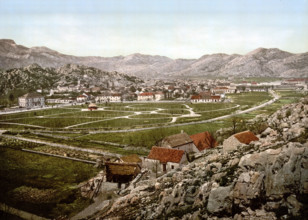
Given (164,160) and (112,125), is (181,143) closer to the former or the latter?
(164,160)

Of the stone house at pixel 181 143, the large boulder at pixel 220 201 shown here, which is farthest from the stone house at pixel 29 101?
the large boulder at pixel 220 201

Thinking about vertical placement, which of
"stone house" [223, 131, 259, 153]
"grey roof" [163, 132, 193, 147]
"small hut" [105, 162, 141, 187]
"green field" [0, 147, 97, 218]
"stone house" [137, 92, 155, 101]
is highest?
"stone house" [137, 92, 155, 101]

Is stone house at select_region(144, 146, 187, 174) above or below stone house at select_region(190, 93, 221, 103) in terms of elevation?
below

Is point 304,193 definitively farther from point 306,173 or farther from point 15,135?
point 15,135

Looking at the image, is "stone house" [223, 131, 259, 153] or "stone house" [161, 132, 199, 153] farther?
"stone house" [161, 132, 199, 153]

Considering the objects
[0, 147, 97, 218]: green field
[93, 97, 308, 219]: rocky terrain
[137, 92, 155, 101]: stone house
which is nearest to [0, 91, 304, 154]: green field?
[0, 147, 97, 218]: green field

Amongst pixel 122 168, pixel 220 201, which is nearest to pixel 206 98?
pixel 122 168

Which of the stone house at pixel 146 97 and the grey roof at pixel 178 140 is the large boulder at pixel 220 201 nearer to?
the grey roof at pixel 178 140

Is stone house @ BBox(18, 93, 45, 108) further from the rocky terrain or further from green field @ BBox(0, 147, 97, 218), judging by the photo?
the rocky terrain
